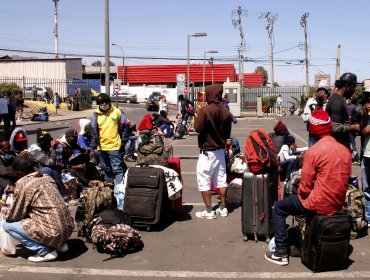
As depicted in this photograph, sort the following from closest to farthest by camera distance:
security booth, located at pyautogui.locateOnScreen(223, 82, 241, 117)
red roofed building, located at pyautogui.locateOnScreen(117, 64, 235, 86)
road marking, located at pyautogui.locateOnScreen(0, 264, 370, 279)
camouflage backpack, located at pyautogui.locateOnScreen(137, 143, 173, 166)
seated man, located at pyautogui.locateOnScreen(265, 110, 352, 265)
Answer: seated man, located at pyautogui.locateOnScreen(265, 110, 352, 265) < road marking, located at pyautogui.locateOnScreen(0, 264, 370, 279) < camouflage backpack, located at pyautogui.locateOnScreen(137, 143, 173, 166) < security booth, located at pyautogui.locateOnScreen(223, 82, 241, 117) < red roofed building, located at pyautogui.locateOnScreen(117, 64, 235, 86)

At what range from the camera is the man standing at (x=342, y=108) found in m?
6.65

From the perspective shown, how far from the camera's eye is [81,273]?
5.05 meters

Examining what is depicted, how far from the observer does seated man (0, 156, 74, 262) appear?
5.27 metres

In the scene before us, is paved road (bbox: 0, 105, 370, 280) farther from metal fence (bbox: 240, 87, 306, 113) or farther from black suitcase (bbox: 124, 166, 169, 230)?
metal fence (bbox: 240, 87, 306, 113)

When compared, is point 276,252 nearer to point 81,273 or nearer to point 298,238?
point 298,238

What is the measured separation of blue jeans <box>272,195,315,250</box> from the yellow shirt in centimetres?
351

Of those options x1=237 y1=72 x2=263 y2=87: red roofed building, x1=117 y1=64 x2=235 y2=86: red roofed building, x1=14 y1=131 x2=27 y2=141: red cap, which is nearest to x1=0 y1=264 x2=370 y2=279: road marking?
x1=14 y1=131 x2=27 y2=141: red cap

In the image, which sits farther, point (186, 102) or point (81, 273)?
point (186, 102)

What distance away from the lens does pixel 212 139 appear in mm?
6750

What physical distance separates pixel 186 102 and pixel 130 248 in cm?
1574

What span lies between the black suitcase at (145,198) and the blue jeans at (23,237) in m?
1.25

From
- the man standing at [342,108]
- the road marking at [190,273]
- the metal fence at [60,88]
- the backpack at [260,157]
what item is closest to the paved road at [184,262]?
the road marking at [190,273]

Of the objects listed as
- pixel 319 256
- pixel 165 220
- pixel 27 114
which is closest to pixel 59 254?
pixel 165 220

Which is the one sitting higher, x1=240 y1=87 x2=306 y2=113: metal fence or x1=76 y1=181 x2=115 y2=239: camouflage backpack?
x1=240 y1=87 x2=306 y2=113: metal fence
